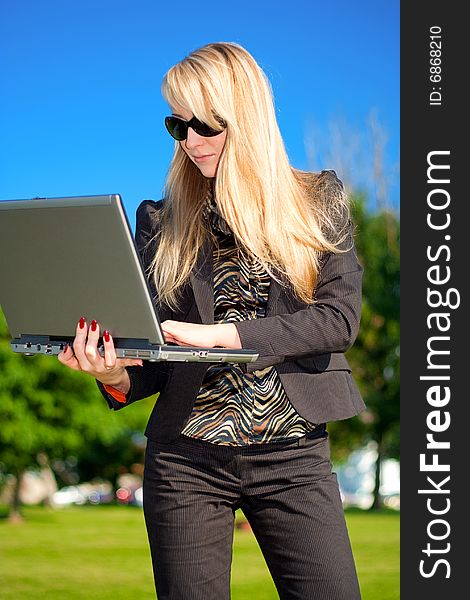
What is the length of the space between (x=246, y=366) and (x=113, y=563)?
33.8 ft

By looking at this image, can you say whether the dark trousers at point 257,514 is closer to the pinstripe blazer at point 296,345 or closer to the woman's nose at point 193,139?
the pinstripe blazer at point 296,345

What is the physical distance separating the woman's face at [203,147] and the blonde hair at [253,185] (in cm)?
2

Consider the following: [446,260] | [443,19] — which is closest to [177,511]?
[446,260]

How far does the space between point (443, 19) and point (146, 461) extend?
11.3 feet

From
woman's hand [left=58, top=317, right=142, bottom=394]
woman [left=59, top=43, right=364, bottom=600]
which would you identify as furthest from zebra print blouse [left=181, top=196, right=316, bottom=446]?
woman's hand [left=58, top=317, right=142, bottom=394]

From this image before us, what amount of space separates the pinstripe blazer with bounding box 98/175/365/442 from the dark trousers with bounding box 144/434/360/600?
100mm

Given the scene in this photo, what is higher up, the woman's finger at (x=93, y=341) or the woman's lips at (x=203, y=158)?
the woman's lips at (x=203, y=158)

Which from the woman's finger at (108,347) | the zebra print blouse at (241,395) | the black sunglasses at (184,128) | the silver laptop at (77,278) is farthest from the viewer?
the black sunglasses at (184,128)

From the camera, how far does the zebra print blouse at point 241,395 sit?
238 cm

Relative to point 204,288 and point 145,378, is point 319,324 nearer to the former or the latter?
point 204,288

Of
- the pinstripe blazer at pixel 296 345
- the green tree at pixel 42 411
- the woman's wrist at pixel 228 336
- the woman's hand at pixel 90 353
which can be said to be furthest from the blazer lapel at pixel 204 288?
the green tree at pixel 42 411

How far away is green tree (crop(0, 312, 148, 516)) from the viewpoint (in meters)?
22.8

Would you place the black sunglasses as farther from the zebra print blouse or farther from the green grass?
the green grass

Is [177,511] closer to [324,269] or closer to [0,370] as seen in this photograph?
[324,269]
